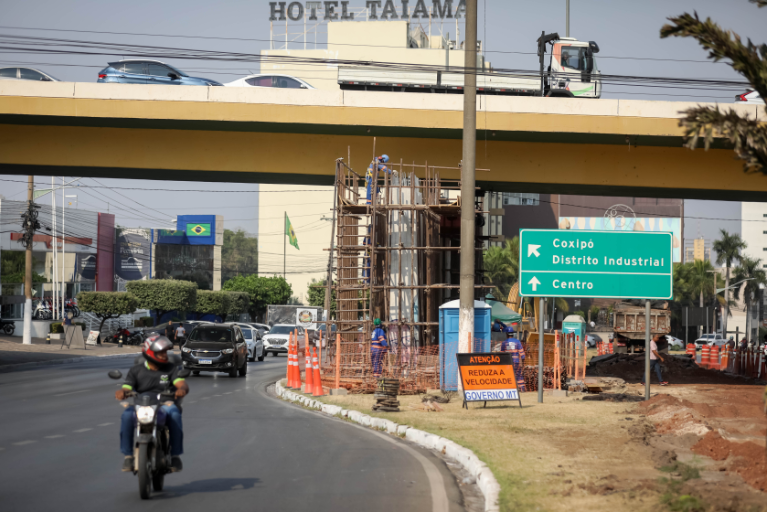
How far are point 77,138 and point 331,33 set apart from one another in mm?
92743

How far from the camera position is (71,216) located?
8031 centimetres

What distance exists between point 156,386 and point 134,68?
2095 cm

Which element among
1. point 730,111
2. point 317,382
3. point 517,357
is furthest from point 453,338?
point 730,111

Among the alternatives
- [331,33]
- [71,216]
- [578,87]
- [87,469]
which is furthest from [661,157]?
[331,33]

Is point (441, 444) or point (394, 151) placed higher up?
point (394, 151)

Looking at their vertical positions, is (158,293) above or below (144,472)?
above

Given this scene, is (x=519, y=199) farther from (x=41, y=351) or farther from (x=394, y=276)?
(x=394, y=276)

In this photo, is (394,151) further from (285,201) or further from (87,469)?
(285,201)

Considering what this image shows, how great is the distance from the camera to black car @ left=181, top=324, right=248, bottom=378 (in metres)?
27.4

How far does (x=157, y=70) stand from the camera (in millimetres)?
27172

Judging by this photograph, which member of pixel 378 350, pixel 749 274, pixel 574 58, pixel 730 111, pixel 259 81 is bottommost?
pixel 378 350

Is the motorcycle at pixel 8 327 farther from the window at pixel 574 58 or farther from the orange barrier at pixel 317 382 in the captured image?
the orange barrier at pixel 317 382

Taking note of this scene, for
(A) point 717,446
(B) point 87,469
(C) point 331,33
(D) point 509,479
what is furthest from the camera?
(C) point 331,33

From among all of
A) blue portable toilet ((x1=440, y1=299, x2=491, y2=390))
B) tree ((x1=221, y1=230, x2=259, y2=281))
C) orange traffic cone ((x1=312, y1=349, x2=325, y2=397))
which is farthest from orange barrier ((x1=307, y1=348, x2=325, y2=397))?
tree ((x1=221, y1=230, x2=259, y2=281))
